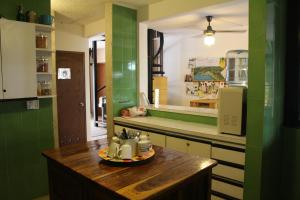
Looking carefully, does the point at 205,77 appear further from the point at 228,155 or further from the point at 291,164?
the point at 228,155

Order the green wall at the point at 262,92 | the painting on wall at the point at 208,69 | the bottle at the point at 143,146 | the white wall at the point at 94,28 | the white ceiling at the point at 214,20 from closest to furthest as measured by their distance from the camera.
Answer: the bottle at the point at 143,146, the green wall at the point at 262,92, the white ceiling at the point at 214,20, the white wall at the point at 94,28, the painting on wall at the point at 208,69

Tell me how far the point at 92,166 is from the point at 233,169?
137cm

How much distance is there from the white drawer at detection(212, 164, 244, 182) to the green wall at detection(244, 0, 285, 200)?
0.24 ft

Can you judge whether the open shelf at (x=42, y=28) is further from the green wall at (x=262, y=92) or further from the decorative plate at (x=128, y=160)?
the green wall at (x=262, y=92)

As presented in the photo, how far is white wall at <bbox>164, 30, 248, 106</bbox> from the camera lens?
6297 millimetres

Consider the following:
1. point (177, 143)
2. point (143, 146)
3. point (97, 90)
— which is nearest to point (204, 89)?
point (97, 90)

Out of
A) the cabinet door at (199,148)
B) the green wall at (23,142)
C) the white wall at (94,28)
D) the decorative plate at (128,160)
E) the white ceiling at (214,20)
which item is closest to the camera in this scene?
the decorative plate at (128,160)

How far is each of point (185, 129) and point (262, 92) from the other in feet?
3.07

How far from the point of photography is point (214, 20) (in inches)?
186

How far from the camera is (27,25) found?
8.38 ft

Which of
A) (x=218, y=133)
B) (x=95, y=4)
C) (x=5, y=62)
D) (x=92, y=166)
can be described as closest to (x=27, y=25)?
(x=5, y=62)

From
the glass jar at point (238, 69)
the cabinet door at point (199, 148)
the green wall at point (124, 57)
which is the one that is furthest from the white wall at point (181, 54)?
the cabinet door at point (199, 148)

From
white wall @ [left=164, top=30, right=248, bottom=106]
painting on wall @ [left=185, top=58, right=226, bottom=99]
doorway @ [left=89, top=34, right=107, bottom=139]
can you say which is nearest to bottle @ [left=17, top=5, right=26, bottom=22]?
doorway @ [left=89, top=34, right=107, bottom=139]

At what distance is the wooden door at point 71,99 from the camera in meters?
4.77
